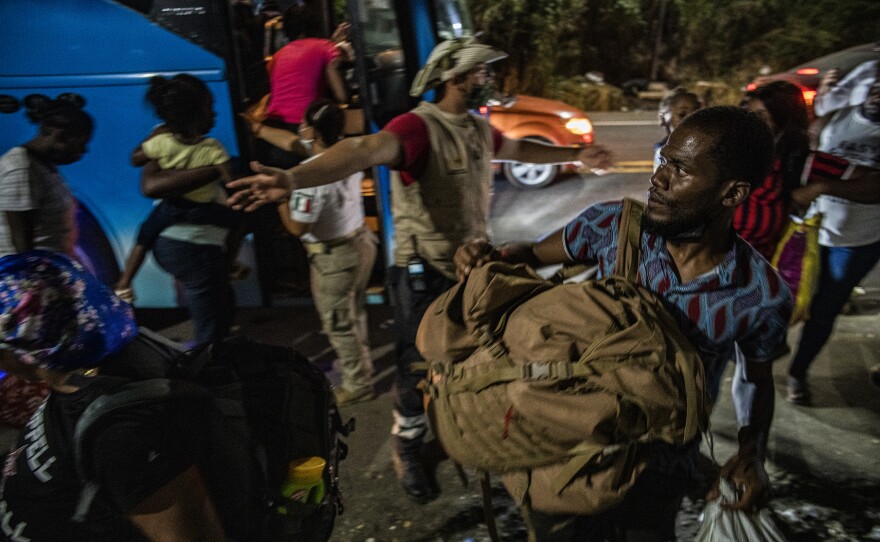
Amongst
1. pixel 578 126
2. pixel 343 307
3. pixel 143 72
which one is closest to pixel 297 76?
pixel 143 72

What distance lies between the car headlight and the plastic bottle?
6.67 metres

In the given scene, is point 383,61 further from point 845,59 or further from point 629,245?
point 845,59

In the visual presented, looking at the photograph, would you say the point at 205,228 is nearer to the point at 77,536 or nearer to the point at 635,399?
the point at 77,536

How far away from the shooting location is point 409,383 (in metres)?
2.99

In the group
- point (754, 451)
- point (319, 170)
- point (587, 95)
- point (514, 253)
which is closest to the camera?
point (754, 451)

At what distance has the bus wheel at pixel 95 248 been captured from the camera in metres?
4.30

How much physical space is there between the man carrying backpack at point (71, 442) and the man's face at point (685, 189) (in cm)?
136

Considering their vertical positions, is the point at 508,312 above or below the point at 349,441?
above

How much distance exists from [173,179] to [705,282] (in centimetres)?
281

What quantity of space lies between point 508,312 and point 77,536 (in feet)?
4.14

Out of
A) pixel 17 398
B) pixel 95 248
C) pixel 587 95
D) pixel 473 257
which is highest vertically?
pixel 473 257

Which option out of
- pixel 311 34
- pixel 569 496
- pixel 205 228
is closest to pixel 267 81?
pixel 311 34

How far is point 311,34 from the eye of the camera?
5031 millimetres

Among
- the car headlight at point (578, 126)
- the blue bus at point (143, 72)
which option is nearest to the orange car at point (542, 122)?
the car headlight at point (578, 126)
